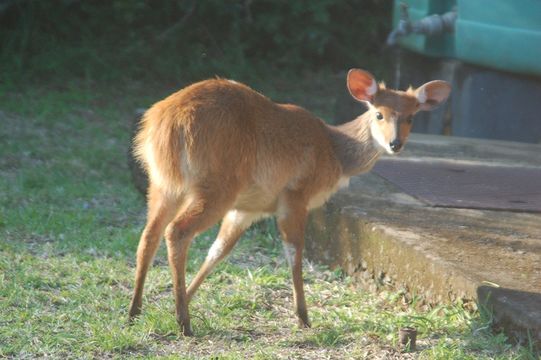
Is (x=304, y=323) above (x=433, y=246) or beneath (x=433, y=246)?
beneath

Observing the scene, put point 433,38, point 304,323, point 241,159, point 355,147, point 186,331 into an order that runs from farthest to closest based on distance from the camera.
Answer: point 433,38, point 355,147, point 304,323, point 241,159, point 186,331

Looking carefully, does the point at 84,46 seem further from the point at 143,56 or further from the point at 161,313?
the point at 161,313

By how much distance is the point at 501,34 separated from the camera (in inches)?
352

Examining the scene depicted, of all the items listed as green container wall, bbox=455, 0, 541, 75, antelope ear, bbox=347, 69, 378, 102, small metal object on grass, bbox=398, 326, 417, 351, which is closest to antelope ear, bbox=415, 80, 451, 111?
antelope ear, bbox=347, 69, 378, 102

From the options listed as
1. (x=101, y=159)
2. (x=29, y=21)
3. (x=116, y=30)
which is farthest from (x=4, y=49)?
(x=101, y=159)

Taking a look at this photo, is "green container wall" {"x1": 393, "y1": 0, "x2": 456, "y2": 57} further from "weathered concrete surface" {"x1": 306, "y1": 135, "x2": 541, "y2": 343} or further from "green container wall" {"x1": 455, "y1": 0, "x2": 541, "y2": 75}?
"weathered concrete surface" {"x1": 306, "y1": 135, "x2": 541, "y2": 343}

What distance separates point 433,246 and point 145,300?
1501 millimetres

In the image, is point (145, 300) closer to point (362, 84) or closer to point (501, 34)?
point (362, 84)

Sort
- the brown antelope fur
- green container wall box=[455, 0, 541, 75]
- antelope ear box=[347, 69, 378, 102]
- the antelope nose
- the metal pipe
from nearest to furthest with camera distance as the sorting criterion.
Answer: the brown antelope fur → the antelope nose → antelope ear box=[347, 69, 378, 102] → green container wall box=[455, 0, 541, 75] → the metal pipe

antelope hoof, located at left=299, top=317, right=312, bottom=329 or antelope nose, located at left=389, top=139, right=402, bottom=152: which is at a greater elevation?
antelope nose, located at left=389, top=139, right=402, bottom=152

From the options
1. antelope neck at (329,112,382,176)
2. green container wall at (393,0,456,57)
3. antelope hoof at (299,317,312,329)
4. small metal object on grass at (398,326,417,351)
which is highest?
green container wall at (393,0,456,57)

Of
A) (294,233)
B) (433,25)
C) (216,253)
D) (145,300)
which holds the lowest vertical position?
(145,300)

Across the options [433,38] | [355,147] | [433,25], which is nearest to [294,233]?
[355,147]

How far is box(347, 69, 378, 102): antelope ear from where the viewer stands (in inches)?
215
